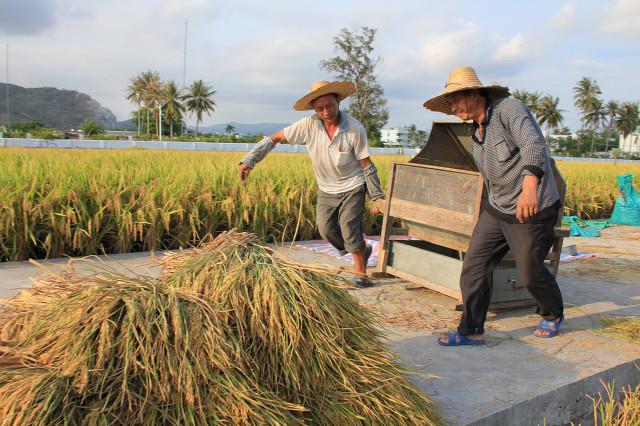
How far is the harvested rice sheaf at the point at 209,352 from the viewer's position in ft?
4.54

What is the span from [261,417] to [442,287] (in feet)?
8.16

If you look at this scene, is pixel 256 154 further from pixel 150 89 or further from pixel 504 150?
pixel 150 89

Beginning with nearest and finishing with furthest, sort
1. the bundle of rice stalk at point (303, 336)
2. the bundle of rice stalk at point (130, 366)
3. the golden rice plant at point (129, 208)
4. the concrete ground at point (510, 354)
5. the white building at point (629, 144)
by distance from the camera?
the bundle of rice stalk at point (130, 366)
the bundle of rice stalk at point (303, 336)
the concrete ground at point (510, 354)
the golden rice plant at point (129, 208)
the white building at point (629, 144)

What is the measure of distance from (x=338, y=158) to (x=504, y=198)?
1389mm

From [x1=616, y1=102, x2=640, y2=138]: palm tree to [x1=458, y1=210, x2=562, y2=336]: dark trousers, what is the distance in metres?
86.4

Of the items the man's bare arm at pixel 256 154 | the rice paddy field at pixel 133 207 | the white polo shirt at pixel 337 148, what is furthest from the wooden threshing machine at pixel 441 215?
the man's bare arm at pixel 256 154

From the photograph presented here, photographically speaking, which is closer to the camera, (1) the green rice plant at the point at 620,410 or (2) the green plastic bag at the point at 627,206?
(1) the green rice plant at the point at 620,410

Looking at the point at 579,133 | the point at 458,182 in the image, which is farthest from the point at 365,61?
the point at 458,182

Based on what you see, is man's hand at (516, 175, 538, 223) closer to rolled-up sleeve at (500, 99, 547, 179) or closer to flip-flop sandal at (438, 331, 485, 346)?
rolled-up sleeve at (500, 99, 547, 179)

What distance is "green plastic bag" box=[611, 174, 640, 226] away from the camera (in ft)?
30.5

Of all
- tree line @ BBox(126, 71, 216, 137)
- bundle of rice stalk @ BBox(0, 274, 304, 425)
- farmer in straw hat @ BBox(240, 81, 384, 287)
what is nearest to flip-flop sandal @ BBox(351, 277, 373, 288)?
farmer in straw hat @ BBox(240, 81, 384, 287)

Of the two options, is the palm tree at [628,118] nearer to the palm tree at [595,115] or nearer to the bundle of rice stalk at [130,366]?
the palm tree at [595,115]

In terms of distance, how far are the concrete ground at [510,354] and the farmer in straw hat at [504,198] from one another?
222 millimetres

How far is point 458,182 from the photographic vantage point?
3654 mm
